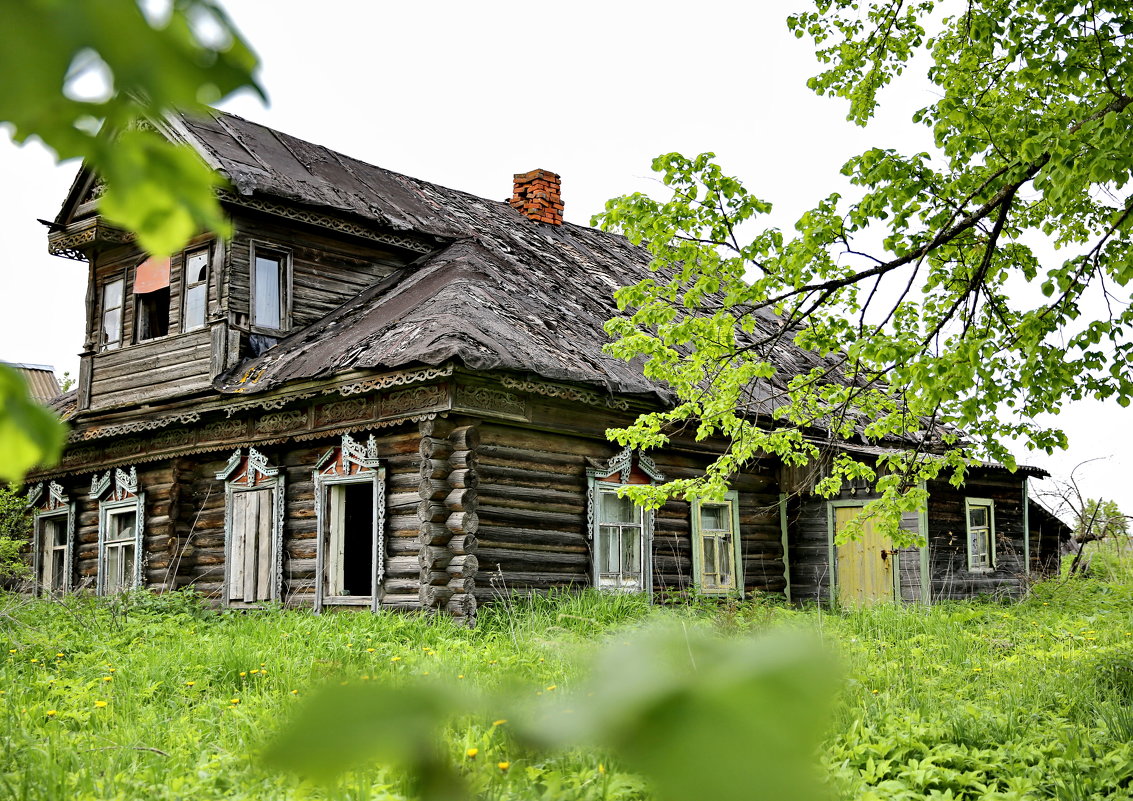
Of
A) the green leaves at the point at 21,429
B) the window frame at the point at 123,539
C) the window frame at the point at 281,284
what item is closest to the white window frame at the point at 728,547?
the window frame at the point at 281,284

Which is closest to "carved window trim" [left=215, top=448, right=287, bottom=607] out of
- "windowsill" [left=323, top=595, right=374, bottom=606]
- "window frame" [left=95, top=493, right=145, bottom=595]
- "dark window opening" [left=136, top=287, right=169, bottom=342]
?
"windowsill" [left=323, top=595, right=374, bottom=606]

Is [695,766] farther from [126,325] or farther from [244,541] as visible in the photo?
[126,325]

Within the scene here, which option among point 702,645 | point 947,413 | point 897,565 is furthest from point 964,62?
point 702,645

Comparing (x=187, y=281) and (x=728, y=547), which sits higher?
(x=187, y=281)

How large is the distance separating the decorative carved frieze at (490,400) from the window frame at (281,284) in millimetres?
4164

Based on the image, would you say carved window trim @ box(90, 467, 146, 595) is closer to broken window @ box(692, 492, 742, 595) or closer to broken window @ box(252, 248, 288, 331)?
broken window @ box(252, 248, 288, 331)

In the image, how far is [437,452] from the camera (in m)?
11.0

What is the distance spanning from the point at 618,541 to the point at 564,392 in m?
2.53

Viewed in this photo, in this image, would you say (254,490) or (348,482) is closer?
(348,482)

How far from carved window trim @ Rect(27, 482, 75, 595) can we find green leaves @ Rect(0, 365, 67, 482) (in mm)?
16922

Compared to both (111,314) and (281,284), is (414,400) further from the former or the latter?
(111,314)

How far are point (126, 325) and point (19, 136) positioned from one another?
15818mm

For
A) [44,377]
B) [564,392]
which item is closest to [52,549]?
[564,392]

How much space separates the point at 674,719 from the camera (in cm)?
54
